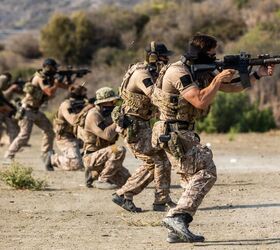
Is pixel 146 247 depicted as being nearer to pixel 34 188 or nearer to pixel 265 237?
pixel 265 237

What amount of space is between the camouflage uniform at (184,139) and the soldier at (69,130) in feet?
20.7

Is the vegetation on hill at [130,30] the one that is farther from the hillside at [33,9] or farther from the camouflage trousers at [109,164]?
the hillside at [33,9]

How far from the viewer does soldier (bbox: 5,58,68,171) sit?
18.3 meters

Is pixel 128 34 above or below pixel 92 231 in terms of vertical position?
below

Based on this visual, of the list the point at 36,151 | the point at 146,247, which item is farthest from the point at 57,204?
the point at 36,151

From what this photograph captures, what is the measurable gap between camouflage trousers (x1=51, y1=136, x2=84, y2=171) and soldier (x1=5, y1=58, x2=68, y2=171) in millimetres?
886

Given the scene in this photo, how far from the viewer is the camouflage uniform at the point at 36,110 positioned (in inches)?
721

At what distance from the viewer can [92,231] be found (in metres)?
10.6

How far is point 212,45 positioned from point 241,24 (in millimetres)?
40254

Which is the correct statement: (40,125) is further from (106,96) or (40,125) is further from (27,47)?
(27,47)

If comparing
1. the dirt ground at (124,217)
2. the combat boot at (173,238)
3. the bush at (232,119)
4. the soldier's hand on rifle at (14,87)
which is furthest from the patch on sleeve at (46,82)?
the combat boot at (173,238)

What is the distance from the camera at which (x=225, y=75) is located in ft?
30.9

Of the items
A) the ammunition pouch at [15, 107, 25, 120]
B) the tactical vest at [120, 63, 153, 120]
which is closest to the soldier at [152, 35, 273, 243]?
the tactical vest at [120, 63, 153, 120]

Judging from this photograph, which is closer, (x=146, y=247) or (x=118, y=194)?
(x=146, y=247)
